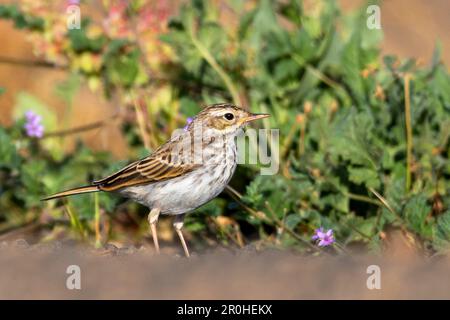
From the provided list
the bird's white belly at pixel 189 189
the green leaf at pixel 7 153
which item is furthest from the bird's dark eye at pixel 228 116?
the green leaf at pixel 7 153

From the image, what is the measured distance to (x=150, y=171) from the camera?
693 centimetres

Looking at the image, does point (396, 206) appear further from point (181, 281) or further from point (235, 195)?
point (181, 281)

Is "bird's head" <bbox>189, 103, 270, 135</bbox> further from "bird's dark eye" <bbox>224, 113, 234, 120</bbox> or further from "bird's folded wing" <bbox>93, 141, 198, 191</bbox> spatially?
"bird's folded wing" <bbox>93, 141, 198, 191</bbox>

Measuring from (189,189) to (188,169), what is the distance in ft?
0.59

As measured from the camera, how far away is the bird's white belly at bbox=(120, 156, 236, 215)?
21.7 ft

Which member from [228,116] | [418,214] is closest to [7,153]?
[228,116]

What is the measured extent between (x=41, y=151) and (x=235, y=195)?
2.76 metres

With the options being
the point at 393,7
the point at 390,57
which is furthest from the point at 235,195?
the point at 393,7

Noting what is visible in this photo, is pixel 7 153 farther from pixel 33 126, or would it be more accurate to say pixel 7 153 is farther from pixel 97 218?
pixel 97 218

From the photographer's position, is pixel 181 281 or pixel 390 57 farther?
pixel 390 57

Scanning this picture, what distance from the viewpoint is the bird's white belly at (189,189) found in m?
6.62

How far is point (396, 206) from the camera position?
23.6ft

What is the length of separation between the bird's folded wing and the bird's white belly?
5 centimetres

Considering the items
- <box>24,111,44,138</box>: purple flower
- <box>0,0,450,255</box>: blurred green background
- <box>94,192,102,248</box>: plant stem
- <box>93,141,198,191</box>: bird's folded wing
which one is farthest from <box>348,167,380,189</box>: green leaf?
<box>24,111,44,138</box>: purple flower
